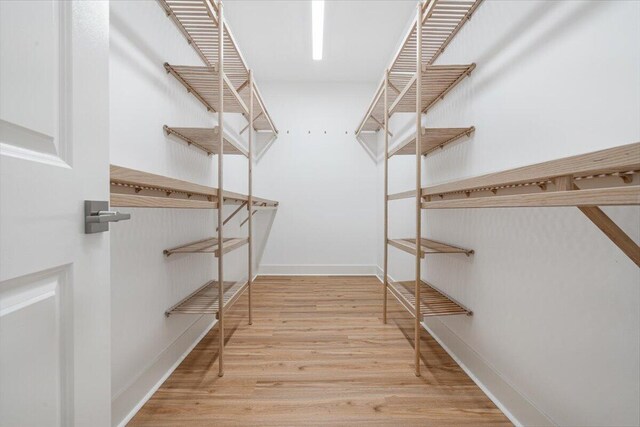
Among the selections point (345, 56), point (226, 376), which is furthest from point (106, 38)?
point (345, 56)

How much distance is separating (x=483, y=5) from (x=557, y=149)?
94 centimetres

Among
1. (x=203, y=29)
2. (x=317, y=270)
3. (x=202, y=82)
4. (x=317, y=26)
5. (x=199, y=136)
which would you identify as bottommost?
(x=317, y=270)

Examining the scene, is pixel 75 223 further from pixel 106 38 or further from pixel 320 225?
pixel 320 225

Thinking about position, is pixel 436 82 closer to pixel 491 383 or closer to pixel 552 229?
pixel 552 229

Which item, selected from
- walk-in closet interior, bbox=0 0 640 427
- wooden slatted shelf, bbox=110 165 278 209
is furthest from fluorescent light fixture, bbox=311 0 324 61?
wooden slatted shelf, bbox=110 165 278 209

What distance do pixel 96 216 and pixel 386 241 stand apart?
1.94 meters

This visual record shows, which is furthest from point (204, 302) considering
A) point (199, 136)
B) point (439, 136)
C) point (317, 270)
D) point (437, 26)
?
point (437, 26)

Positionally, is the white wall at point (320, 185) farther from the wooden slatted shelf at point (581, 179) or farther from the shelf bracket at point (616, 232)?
the shelf bracket at point (616, 232)

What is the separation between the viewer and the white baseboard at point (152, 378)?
3.89 feet

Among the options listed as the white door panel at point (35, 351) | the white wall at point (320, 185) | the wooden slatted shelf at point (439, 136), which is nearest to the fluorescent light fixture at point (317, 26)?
the white wall at point (320, 185)

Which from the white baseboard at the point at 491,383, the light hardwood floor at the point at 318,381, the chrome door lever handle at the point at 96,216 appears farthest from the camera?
the light hardwood floor at the point at 318,381

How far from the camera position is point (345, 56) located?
3.14m

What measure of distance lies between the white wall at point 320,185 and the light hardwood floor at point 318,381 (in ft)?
4.77

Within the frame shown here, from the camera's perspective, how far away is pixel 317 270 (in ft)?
12.3
